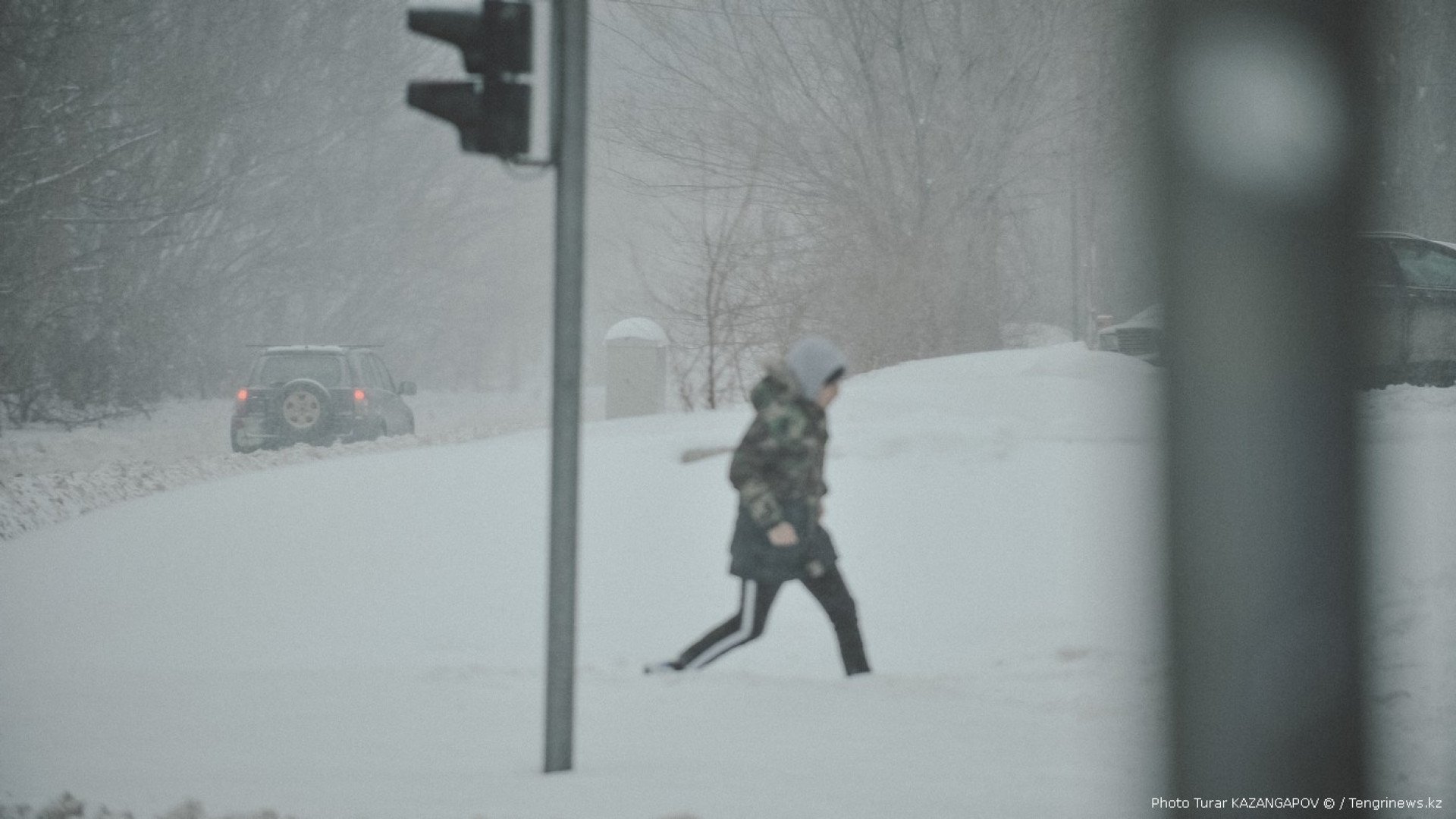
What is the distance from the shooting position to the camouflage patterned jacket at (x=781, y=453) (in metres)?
5.65

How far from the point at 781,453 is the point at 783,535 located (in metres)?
0.34

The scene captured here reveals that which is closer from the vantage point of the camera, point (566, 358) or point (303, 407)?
point (566, 358)

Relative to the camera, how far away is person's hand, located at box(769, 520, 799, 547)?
18.3 feet

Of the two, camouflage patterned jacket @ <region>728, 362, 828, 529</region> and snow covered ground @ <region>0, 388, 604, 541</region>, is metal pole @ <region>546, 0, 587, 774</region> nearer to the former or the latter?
camouflage patterned jacket @ <region>728, 362, 828, 529</region>

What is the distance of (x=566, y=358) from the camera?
A: 4.48 m

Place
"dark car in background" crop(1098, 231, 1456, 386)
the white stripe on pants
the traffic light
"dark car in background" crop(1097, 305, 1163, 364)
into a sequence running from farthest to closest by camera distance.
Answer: "dark car in background" crop(1097, 305, 1163, 364), "dark car in background" crop(1098, 231, 1456, 386), the white stripe on pants, the traffic light

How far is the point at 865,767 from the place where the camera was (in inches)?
183

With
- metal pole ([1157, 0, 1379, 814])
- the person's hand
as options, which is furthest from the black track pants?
metal pole ([1157, 0, 1379, 814])

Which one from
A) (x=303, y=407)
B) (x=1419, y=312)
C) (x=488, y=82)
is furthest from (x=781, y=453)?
(x=303, y=407)

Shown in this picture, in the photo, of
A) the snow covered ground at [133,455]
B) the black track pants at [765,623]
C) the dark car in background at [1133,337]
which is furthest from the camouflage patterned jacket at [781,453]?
the snow covered ground at [133,455]

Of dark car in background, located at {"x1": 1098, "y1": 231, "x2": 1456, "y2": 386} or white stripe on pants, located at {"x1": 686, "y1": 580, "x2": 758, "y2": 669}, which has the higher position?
dark car in background, located at {"x1": 1098, "y1": 231, "x2": 1456, "y2": 386}

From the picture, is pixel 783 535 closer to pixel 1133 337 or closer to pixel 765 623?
pixel 765 623

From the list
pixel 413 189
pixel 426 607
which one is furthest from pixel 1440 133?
pixel 413 189

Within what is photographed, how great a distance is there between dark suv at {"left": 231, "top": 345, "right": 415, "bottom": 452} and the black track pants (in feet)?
36.8
